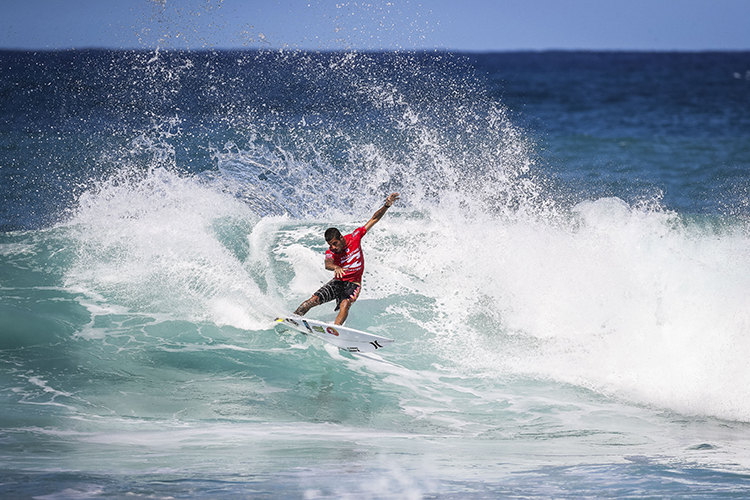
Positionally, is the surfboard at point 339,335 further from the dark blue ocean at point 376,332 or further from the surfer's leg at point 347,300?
the dark blue ocean at point 376,332

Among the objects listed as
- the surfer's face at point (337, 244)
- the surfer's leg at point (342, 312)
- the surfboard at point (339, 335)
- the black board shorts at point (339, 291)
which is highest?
the surfer's face at point (337, 244)

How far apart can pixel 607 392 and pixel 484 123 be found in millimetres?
16047

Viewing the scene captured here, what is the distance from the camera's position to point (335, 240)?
733 centimetres

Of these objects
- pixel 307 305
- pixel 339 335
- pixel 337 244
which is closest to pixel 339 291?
pixel 307 305

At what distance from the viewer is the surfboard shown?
7.46 metres

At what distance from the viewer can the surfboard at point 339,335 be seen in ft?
24.5

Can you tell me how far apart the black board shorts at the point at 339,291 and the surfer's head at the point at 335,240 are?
47cm

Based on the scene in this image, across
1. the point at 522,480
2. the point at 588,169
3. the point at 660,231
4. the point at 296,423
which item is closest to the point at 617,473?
the point at 522,480

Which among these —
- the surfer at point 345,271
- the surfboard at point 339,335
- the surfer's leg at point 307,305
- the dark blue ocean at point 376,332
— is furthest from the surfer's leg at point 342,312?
the dark blue ocean at point 376,332

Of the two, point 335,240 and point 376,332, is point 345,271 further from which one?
point 376,332

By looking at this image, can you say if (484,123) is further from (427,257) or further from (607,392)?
(607,392)

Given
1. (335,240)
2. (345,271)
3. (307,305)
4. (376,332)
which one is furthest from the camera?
(376,332)

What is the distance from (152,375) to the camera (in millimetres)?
7418

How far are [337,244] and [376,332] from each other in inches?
77.4
